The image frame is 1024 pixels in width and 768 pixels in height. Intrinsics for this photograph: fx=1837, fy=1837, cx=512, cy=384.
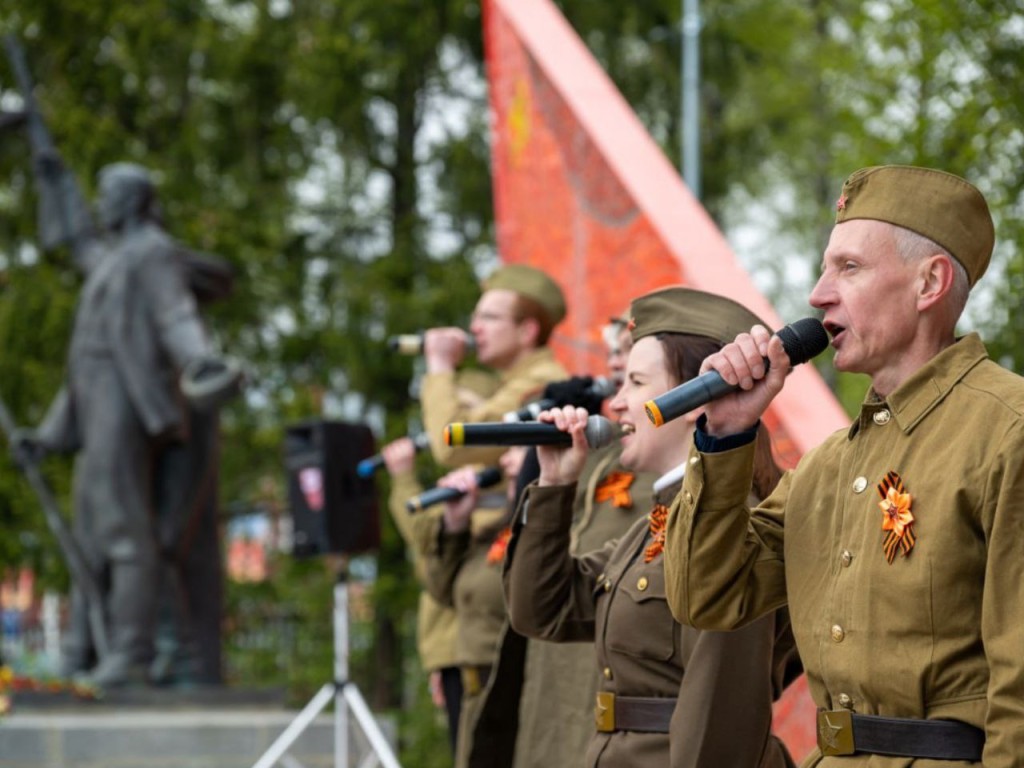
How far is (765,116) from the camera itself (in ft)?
56.7

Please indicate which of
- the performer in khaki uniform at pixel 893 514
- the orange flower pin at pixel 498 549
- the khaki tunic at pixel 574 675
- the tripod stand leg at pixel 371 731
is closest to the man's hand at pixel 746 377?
the performer in khaki uniform at pixel 893 514

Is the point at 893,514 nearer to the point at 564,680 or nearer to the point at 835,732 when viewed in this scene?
the point at 835,732

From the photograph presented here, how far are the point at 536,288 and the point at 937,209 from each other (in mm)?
3198

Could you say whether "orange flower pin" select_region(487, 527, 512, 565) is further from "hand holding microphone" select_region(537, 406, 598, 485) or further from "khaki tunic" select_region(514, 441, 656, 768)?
"hand holding microphone" select_region(537, 406, 598, 485)

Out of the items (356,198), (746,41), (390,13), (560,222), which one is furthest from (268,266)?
(560,222)

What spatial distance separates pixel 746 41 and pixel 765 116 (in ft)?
3.11

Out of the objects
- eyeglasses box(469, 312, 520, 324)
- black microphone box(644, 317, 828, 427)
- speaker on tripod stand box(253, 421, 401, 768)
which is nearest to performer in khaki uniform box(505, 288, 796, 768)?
black microphone box(644, 317, 828, 427)

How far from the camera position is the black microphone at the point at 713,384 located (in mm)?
2473

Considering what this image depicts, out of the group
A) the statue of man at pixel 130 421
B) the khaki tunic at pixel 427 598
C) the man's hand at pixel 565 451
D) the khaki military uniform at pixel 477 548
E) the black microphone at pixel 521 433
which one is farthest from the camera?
the statue of man at pixel 130 421

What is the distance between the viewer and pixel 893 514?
242 cm

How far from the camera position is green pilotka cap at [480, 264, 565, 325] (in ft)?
18.7

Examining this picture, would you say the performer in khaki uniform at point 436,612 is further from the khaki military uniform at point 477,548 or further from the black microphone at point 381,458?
the khaki military uniform at point 477,548

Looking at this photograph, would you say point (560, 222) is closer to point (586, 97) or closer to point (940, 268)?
point (586, 97)

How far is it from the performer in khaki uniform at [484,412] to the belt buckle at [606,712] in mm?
1813
